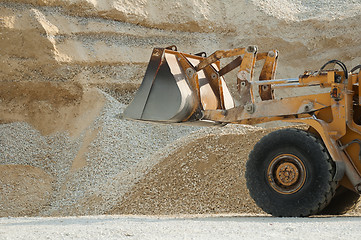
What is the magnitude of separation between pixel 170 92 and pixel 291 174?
Result: 1853 millimetres

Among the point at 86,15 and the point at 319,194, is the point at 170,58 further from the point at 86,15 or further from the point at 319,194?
the point at 86,15

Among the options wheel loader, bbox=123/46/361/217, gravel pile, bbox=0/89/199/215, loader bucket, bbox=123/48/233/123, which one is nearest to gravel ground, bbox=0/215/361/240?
wheel loader, bbox=123/46/361/217

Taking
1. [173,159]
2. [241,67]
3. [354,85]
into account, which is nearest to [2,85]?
[173,159]

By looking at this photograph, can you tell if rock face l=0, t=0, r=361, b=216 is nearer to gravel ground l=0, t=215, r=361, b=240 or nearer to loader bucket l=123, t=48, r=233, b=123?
loader bucket l=123, t=48, r=233, b=123

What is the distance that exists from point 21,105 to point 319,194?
33.9 feet

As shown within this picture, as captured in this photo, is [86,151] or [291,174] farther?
[86,151]

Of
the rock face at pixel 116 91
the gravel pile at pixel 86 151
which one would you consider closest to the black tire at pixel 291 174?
the rock face at pixel 116 91

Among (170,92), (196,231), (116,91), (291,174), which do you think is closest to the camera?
(196,231)

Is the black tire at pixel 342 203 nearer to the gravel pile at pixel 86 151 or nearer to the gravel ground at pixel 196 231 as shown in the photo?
the gravel ground at pixel 196 231

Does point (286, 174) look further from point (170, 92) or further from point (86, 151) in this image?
point (86, 151)

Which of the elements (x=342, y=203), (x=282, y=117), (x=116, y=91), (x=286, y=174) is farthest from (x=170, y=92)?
(x=116, y=91)

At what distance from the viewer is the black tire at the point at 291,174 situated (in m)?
5.94

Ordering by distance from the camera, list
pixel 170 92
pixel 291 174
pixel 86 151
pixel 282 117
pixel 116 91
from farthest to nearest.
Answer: pixel 116 91 → pixel 86 151 → pixel 170 92 → pixel 282 117 → pixel 291 174

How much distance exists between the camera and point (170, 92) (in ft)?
23.1
